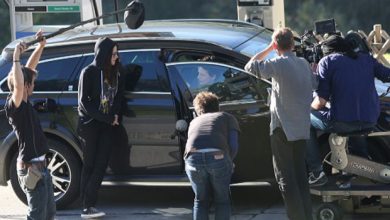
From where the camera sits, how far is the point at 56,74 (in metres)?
7.05

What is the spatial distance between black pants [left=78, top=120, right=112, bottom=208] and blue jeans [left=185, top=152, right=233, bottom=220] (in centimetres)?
134


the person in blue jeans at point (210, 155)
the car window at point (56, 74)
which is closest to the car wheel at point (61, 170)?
the car window at point (56, 74)

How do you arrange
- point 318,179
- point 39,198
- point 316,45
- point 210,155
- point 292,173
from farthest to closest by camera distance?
point 316,45 → point 318,179 → point 292,173 → point 210,155 → point 39,198

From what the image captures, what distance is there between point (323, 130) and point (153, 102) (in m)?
1.58

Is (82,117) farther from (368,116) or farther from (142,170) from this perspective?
(368,116)

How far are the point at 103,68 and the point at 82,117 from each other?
0.50 metres

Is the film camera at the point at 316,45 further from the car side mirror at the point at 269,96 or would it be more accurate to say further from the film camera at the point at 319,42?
the car side mirror at the point at 269,96

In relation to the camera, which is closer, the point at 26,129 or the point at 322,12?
the point at 26,129

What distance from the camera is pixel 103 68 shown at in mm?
6582

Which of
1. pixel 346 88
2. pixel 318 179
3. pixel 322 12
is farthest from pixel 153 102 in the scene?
pixel 322 12

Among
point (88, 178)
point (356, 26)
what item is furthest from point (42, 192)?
point (356, 26)

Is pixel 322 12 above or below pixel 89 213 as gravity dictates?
above

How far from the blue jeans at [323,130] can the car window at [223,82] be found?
0.56m

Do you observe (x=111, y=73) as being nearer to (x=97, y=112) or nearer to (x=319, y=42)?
(x=97, y=112)
